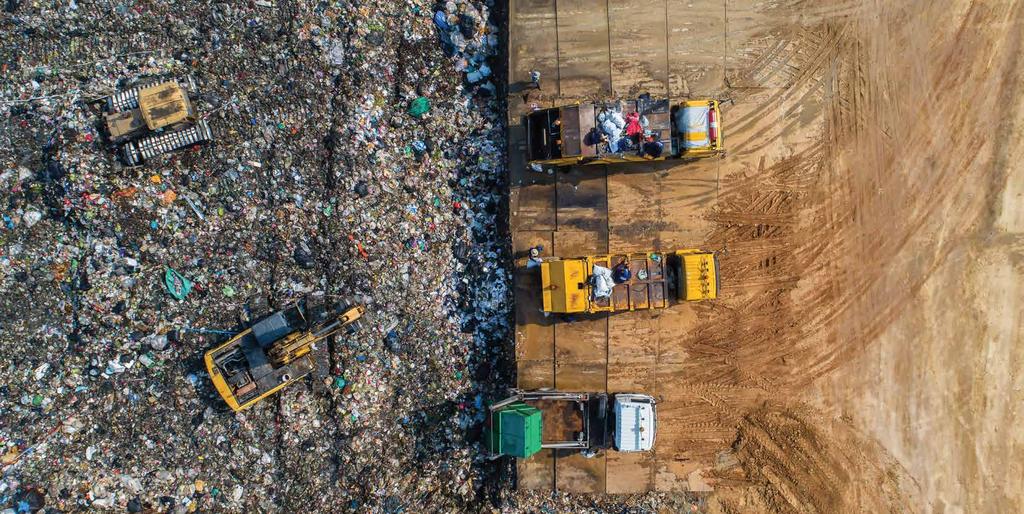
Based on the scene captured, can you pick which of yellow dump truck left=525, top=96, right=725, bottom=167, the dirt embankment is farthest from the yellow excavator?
the dirt embankment

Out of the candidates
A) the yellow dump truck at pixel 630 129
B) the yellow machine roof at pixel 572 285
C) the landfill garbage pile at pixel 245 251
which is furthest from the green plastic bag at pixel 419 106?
the yellow machine roof at pixel 572 285

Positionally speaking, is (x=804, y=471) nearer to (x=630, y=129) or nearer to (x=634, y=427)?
(x=634, y=427)

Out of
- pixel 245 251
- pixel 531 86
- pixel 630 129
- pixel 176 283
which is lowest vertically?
pixel 176 283

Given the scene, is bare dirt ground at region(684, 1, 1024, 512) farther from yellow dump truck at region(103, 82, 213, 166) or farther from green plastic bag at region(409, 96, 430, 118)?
yellow dump truck at region(103, 82, 213, 166)

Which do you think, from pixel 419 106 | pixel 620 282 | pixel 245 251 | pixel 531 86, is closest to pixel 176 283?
pixel 245 251

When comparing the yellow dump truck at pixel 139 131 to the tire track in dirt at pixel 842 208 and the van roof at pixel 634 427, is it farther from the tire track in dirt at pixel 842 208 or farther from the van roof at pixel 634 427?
the tire track in dirt at pixel 842 208
